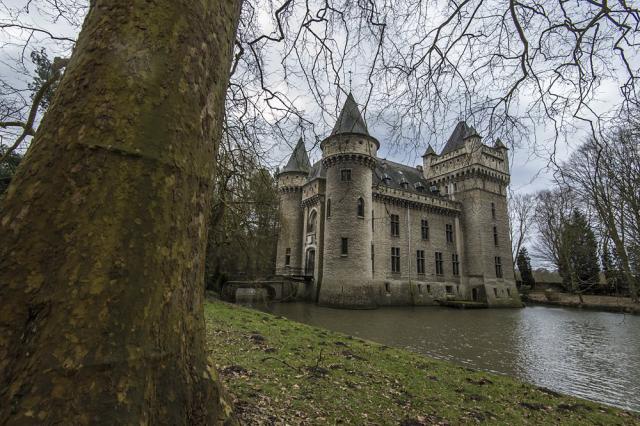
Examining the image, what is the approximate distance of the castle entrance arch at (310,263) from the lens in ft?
84.0

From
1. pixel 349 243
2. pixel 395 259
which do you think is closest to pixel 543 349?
pixel 349 243

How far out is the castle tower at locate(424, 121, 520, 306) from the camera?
1109 inches

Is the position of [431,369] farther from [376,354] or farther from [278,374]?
[278,374]

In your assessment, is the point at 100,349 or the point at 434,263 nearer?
the point at 100,349

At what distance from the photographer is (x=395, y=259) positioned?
85.4 feet

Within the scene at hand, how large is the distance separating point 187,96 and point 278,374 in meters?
3.51

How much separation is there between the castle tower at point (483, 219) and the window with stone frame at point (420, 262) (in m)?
4.69

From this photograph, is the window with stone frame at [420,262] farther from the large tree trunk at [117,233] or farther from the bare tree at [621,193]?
the large tree trunk at [117,233]

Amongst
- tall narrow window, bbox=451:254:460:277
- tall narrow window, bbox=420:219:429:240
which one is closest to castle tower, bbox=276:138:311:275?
tall narrow window, bbox=420:219:429:240

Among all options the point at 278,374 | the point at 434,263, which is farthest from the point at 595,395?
the point at 434,263

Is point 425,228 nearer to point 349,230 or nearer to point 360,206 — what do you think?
point 360,206

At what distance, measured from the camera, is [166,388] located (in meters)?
1.15

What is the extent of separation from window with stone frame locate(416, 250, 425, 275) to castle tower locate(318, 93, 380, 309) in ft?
18.4

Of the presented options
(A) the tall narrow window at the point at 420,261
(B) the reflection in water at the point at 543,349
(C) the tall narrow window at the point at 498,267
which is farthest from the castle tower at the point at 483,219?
(B) the reflection in water at the point at 543,349
